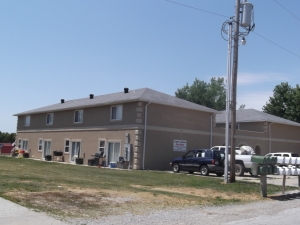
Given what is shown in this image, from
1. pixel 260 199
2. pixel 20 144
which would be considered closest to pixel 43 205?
pixel 260 199

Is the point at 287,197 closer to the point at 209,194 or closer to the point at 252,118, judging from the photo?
the point at 209,194

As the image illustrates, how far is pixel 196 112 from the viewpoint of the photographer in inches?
1264

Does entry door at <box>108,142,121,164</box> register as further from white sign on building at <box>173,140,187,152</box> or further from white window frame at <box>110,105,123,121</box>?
white sign on building at <box>173,140,187,152</box>

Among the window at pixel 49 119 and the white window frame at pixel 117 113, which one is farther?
the window at pixel 49 119

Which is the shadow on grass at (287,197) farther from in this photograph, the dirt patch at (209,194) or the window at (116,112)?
the window at (116,112)

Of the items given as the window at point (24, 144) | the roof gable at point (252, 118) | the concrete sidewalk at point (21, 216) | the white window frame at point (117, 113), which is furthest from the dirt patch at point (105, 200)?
the window at point (24, 144)

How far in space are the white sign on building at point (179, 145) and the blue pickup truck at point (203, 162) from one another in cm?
370

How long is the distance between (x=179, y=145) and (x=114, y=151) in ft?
16.5

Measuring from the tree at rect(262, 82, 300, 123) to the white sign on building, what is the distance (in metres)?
31.5

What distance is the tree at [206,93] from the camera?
73.9 metres

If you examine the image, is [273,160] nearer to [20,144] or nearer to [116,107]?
[116,107]

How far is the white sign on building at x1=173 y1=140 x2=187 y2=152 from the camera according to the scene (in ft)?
98.7

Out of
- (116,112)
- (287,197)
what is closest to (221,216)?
(287,197)

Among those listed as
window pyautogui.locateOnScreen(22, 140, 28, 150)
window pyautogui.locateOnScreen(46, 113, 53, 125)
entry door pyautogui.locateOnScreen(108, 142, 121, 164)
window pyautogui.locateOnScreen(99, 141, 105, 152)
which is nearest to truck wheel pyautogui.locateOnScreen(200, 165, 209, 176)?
entry door pyautogui.locateOnScreen(108, 142, 121, 164)
